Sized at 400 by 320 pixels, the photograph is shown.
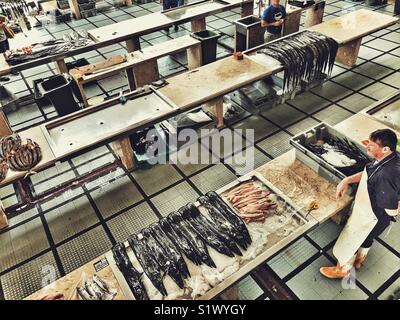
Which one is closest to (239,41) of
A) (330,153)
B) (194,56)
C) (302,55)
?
(194,56)

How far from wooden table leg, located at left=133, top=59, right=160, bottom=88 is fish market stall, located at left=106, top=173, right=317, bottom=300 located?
3.64 metres

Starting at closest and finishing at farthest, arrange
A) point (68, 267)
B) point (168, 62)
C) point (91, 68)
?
point (68, 267) → point (91, 68) → point (168, 62)

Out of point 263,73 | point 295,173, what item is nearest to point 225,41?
point 263,73

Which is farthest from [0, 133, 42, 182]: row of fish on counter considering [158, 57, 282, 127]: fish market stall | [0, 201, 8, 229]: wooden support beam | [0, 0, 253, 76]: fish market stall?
[0, 0, 253, 76]: fish market stall

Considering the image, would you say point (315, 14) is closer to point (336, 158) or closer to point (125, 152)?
point (336, 158)

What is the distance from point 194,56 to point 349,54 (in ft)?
10.3

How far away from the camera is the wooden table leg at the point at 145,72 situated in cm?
618

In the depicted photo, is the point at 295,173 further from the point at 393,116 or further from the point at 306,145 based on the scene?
the point at 393,116

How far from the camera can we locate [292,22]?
7.60m

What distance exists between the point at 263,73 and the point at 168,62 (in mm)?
3070

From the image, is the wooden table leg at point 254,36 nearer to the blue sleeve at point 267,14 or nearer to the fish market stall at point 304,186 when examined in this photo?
the blue sleeve at point 267,14

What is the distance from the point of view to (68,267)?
12.3 feet

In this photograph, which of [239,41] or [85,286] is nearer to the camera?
[85,286]

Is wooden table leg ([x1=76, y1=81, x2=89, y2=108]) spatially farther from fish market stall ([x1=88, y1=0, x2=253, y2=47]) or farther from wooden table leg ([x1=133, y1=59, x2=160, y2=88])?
fish market stall ([x1=88, y1=0, x2=253, y2=47])
